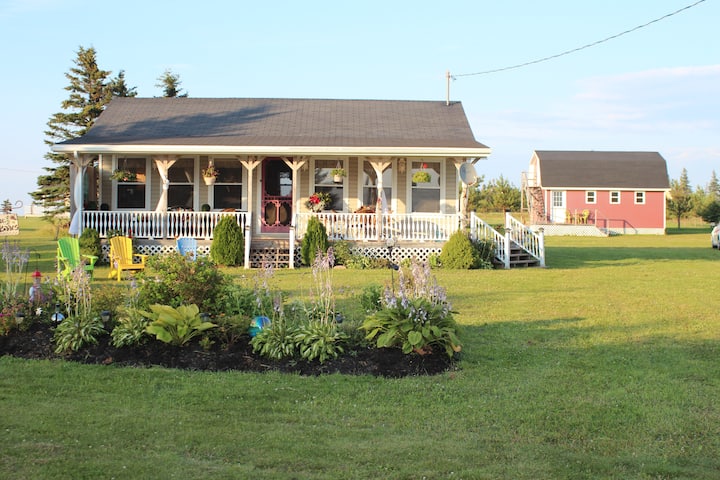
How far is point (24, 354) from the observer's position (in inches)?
293

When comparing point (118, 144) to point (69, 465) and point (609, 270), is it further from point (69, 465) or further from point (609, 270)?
point (69, 465)

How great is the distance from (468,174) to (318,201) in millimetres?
4103

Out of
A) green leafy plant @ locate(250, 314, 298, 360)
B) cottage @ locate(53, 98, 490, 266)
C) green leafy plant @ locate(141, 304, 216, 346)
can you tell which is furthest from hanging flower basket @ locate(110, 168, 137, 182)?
green leafy plant @ locate(250, 314, 298, 360)

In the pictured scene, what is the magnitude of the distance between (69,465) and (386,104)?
63.7 feet

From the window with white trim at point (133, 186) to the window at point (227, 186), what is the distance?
6.73ft

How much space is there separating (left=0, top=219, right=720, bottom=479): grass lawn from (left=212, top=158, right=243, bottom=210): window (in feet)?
39.9

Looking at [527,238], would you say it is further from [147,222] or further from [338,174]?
[147,222]

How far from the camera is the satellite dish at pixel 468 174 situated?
60.2ft

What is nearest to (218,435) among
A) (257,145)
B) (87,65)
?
(257,145)

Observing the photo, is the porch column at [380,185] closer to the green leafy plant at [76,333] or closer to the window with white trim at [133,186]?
the window with white trim at [133,186]

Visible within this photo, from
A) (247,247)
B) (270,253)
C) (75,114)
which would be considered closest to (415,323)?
(247,247)

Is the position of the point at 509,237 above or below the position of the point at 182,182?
below

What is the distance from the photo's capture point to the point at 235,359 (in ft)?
23.6

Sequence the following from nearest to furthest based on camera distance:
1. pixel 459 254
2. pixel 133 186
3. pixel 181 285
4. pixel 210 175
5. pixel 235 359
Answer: pixel 235 359
pixel 181 285
pixel 459 254
pixel 210 175
pixel 133 186
